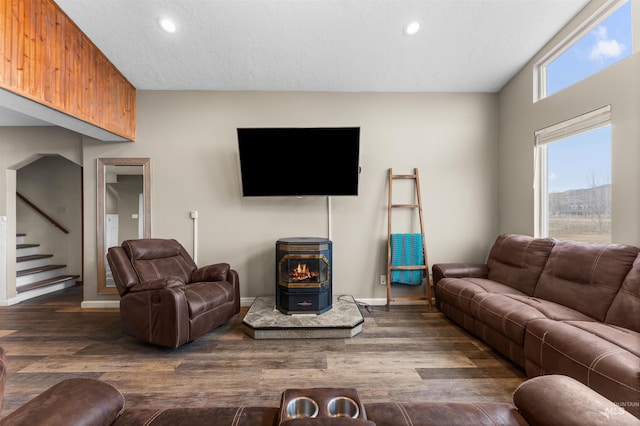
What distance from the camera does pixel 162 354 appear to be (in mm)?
2436

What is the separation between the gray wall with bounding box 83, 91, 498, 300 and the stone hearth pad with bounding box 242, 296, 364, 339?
79cm

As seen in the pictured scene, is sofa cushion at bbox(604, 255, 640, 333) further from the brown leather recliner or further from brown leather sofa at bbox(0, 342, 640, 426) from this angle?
the brown leather recliner

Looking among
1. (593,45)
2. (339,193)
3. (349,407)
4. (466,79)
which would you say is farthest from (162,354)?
(593,45)

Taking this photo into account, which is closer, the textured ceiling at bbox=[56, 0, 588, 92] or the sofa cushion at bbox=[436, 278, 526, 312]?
the textured ceiling at bbox=[56, 0, 588, 92]

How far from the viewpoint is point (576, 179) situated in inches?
113

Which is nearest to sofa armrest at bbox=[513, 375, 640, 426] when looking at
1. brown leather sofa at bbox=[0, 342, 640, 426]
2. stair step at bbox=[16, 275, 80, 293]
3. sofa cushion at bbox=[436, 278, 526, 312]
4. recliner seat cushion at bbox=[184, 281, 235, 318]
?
brown leather sofa at bbox=[0, 342, 640, 426]

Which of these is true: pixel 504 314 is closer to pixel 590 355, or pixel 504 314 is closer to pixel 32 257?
pixel 590 355

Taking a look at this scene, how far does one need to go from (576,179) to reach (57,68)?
198 inches

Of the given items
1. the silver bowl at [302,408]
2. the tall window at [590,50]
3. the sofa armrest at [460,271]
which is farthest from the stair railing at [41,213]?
the tall window at [590,50]

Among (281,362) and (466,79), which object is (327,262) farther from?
(466,79)

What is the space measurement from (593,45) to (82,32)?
487 cm

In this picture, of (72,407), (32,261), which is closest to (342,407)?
(72,407)

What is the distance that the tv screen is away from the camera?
10.8ft

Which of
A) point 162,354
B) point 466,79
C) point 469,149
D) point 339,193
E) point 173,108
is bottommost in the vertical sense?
point 162,354
